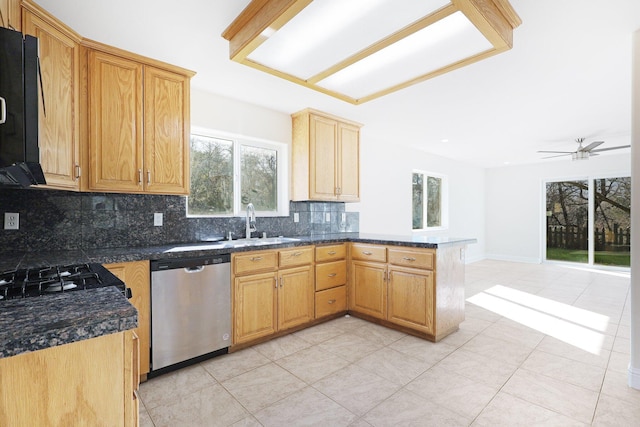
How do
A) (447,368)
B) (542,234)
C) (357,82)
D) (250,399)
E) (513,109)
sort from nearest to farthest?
(250,399) < (447,368) < (357,82) < (513,109) < (542,234)

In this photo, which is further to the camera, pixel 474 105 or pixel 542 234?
pixel 542 234

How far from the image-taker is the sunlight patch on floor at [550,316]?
302 centimetres

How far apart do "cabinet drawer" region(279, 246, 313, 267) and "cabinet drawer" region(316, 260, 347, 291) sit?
171mm

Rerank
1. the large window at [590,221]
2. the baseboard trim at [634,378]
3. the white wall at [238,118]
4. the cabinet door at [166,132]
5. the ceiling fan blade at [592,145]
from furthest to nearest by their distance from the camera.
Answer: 1. the large window at [590,221]
2. the ceiling fan blade at [592,145]
3. the white wall at [238,118]
4. the cabinet door at [166,132]
5. the baseboard trim at [634,378]

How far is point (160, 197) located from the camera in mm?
2824

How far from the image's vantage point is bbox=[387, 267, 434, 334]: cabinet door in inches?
114

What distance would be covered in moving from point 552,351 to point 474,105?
8.28ft

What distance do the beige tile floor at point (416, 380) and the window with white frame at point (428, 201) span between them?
9.21 ft

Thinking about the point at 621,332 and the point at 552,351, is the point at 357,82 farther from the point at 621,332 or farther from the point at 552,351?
the point at 621,332

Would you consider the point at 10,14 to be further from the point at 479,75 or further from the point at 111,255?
the point at 479,75

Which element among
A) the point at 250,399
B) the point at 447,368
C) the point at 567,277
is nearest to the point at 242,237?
the point at 250,399

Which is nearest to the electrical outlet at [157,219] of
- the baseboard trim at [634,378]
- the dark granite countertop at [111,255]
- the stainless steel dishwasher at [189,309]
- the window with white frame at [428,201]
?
the dark granite countertop at [111,255]

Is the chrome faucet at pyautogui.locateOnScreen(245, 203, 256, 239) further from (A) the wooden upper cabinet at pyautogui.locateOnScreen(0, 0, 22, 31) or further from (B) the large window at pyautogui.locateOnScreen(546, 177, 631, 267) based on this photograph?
(B) the large window at pyautogui.locateOnScreen(546, 177, 631, 267)

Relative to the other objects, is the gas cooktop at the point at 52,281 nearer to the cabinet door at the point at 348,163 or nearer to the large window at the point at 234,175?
the large window at the point at 234,175
